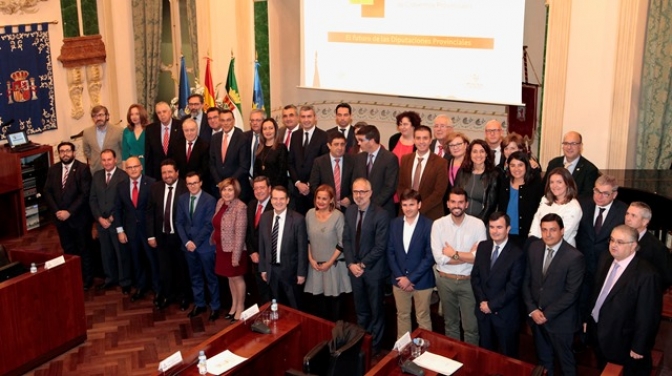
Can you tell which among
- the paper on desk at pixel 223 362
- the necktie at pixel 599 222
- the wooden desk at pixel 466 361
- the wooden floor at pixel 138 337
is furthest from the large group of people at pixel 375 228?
the paper on desk at pixel 223 362

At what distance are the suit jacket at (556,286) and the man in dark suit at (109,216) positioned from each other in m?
4.05

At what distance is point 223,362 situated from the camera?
5.25 meters

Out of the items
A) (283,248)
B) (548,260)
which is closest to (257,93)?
(283,248)

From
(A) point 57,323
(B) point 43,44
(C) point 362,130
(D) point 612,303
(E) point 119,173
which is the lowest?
(A) point 57,323

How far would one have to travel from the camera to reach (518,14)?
28.9 ft

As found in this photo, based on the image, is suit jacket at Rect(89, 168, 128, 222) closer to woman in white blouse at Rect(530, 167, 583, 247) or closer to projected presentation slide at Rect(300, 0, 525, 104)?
projected presentation slide at Rect(300, 0, 525, 104)

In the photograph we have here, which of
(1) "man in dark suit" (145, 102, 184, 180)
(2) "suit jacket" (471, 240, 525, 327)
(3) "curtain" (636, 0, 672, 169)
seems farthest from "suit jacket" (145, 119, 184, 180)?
(3) "curtain" (636, 0, 672, 169)

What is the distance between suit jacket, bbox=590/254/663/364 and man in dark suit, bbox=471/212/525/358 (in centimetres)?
58

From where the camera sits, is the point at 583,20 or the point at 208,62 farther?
the point at 208,62

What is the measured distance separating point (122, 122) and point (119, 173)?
3.67m

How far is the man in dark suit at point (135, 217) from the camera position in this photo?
7395 mm

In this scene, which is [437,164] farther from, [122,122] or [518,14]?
[122,122]

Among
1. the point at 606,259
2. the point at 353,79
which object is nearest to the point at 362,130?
the point at 606,259

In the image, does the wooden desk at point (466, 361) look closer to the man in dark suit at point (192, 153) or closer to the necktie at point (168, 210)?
the necktie at point (168, 210)
